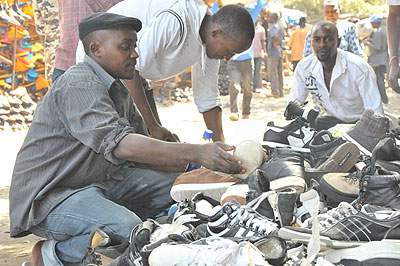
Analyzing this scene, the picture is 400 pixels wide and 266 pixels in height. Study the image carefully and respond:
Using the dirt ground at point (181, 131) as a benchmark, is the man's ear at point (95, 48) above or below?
above

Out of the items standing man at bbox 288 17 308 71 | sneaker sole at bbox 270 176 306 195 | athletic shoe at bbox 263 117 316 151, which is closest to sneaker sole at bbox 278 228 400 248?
sneaker sole at bbox 270 176 306 195

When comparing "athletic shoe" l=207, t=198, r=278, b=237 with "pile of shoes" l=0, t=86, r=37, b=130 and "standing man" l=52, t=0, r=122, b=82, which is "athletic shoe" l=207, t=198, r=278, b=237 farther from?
"pile of shoes" l=0, t=86, r=37, b=130

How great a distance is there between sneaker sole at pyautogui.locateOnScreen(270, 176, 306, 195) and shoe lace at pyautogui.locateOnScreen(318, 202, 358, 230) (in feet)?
1.51

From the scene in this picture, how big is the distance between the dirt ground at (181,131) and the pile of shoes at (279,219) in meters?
2.00

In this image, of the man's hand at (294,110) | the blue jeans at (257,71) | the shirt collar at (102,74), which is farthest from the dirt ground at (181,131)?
the man's hand at (294,110)

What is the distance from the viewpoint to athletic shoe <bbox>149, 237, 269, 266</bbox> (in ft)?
6.01

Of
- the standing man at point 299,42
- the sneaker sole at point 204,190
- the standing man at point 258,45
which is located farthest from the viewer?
the standing man at point 299,42

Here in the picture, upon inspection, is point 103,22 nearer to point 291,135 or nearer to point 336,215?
point 291,135

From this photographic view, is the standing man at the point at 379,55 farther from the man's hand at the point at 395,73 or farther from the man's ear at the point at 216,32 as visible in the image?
the man's ear at the point at 216,32

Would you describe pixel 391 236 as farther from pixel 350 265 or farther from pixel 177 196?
pixel 177 196

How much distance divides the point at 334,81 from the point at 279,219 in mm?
2992

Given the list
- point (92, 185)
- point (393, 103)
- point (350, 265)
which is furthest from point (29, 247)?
point (393, 103)

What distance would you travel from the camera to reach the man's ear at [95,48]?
295 cm

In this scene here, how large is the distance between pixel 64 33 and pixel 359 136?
2.64 m
